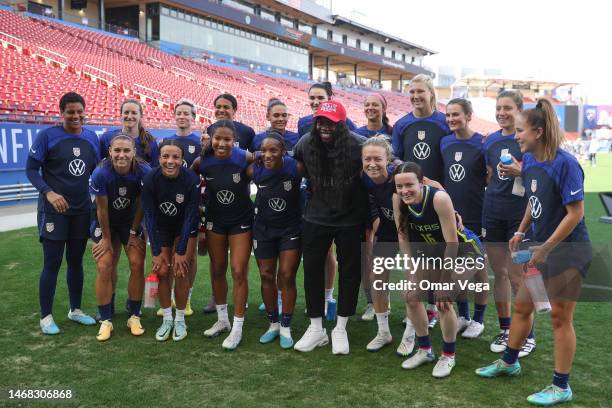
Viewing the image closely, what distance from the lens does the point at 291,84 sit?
38.7 m

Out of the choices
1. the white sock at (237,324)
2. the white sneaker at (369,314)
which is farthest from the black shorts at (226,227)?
the white sneaker at (369,314)

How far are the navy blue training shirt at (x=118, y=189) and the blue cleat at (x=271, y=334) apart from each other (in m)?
1.51

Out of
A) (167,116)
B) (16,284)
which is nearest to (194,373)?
(16,284)

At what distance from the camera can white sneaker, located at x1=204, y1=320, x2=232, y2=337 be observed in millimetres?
4363

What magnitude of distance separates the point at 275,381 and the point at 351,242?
1168mm

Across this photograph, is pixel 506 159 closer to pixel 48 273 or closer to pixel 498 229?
pixel 498 229

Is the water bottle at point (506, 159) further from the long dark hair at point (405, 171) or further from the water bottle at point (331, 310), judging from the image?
the water bottle at point (331, 310)

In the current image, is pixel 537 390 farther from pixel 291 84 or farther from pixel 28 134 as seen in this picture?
pixel 291 84

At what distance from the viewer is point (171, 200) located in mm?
4207

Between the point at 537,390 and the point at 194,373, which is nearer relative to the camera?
the point at 537,390

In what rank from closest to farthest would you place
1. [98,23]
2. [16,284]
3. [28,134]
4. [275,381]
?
1. [275,381]
2. [16,284]
3. [28,134]
4. [98,23]

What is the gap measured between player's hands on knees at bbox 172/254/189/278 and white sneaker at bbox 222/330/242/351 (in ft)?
2.02

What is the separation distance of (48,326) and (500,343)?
12.0 ft

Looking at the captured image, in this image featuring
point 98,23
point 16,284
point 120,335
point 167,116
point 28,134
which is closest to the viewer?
point 120,335
